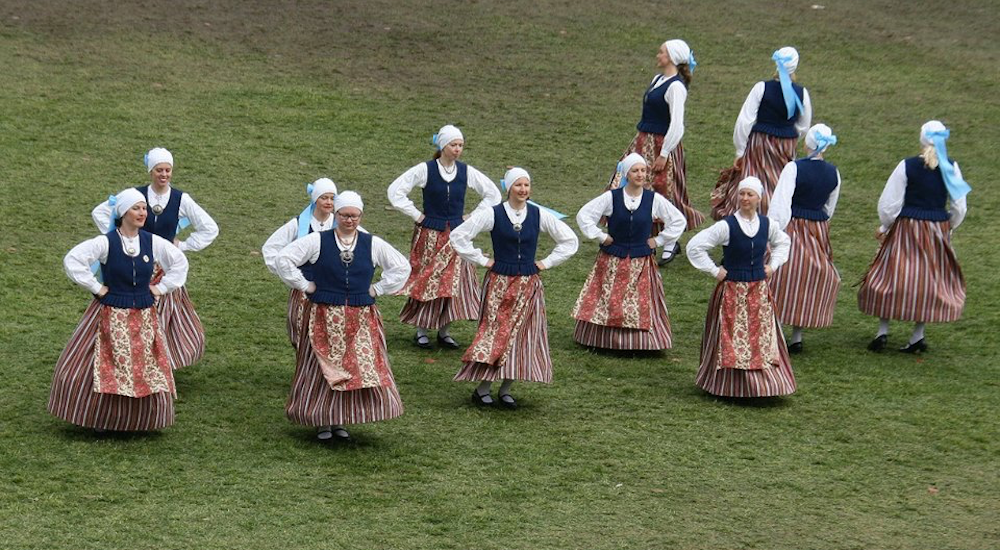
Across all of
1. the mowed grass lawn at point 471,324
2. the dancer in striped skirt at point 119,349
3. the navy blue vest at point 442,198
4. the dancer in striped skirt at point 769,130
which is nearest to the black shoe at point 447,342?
the mowed grass lawn at point 471,324

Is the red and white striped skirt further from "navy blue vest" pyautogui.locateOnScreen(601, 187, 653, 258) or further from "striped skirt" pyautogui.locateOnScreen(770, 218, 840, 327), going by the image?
"striped skirt" pyautogui.locateOnScreen(770, 218, 840, 327)

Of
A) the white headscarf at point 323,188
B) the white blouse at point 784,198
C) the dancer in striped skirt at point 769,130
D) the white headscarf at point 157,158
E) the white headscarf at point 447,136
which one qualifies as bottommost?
the white headscarf at point 323,188

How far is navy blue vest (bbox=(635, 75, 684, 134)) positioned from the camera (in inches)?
436

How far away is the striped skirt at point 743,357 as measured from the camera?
8750mm

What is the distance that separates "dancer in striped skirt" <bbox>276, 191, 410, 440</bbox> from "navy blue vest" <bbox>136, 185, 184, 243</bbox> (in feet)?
3.82

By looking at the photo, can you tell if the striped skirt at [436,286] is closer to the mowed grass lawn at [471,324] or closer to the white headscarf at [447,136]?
the mowed grass lawn at [471,324]

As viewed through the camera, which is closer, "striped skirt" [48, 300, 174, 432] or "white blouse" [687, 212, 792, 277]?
"striped skirt" [48, 300, 174, 432]

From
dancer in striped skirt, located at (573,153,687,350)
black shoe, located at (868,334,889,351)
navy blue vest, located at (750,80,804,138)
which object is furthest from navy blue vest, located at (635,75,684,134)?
black shoe, located at (868,334,889,351)

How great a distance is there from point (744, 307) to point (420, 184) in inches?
87.8

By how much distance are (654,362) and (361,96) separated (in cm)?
644

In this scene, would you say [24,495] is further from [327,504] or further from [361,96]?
[361,96]

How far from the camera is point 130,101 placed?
1429 cm

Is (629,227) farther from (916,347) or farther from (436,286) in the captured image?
(916,347)

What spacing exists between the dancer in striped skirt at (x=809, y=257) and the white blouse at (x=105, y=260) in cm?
388
